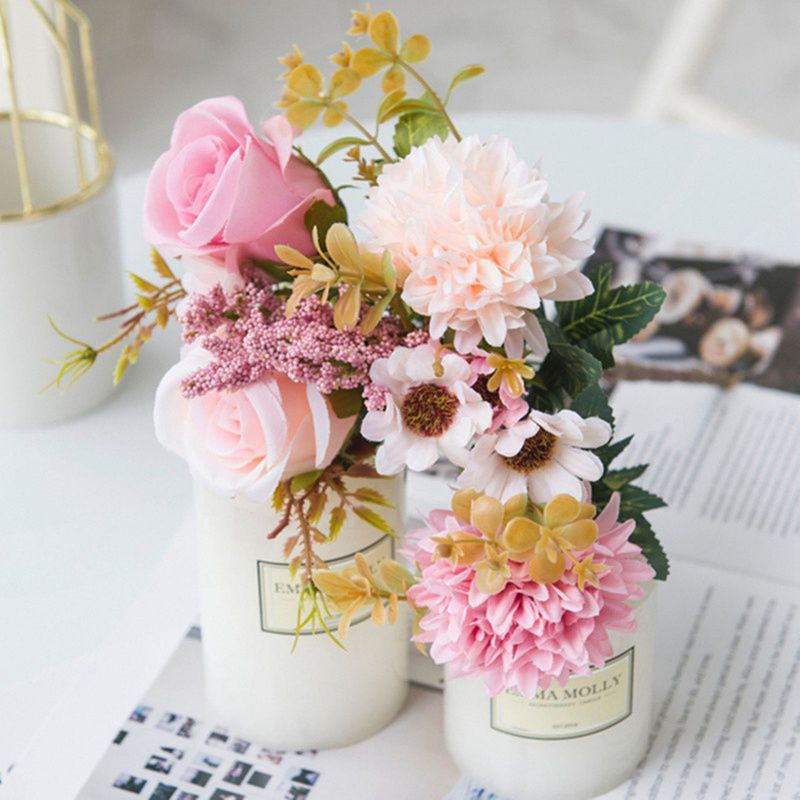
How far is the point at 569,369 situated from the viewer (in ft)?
1.94

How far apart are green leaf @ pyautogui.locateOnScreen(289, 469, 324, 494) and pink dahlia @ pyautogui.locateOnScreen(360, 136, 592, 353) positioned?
0.10 m

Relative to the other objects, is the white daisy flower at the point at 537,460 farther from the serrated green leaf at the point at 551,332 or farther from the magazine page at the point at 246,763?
the magazine page at the point at 246,763

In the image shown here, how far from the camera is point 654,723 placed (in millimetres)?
722

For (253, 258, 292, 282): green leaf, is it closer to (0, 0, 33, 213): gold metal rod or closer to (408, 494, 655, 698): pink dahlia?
(408, 494, 655, 698): pink dahlia

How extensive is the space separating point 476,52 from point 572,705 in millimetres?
2235

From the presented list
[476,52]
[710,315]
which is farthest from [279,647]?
[476,52]

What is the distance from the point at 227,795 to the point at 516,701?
6.6 inches

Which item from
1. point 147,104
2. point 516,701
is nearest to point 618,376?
point 516,701

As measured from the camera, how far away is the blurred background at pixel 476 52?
99.0 inches

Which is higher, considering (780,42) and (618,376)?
(618,376)

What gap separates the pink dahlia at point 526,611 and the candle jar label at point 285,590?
68 millimetres

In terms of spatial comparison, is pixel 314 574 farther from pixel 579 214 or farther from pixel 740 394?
pixel 740 394

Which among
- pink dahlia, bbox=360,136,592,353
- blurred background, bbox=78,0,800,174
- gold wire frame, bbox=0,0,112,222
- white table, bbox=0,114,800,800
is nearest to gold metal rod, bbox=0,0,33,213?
gold wire frame, bbox=0,0,112,222

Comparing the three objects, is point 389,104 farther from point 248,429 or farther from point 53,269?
point 53,269
